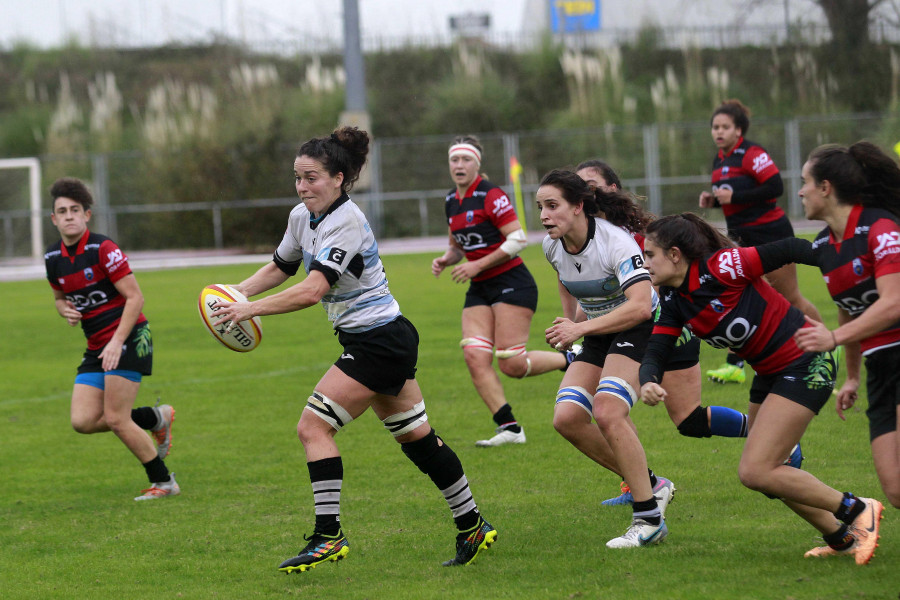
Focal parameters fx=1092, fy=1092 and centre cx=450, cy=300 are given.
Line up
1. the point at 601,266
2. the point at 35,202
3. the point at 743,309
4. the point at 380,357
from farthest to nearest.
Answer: the point at 35,202 → the point at 601,266 → the point at 380,357 → the point at 743,309

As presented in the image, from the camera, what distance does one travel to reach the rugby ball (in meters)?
5.07

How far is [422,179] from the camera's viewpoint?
30.8 m

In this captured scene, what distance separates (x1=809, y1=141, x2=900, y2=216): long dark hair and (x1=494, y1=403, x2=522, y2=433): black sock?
366cm

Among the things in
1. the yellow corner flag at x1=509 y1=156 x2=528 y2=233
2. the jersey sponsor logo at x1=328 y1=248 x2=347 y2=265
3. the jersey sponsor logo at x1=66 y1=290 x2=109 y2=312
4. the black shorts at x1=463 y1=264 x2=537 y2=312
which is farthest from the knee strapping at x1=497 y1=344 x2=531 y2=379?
the yellow corner flag at x1=509 y1=156 x2=528 y2=233

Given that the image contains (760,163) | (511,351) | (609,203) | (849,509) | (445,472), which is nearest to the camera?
(849,509)

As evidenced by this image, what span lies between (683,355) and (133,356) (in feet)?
10.7

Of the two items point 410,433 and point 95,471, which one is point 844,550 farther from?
point 95,471

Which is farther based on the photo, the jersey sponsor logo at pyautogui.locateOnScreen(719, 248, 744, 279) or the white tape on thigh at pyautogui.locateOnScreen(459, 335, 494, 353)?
the white tape on thigh at pyautogui.locateOnScreen(459, 335, 494, 353)

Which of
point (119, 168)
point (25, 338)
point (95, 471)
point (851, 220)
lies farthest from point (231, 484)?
point (119, 168)

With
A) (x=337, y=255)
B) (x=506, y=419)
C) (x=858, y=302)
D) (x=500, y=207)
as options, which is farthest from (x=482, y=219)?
(x=858, y=302)

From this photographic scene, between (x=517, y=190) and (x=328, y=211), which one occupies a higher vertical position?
(x=517, y=190)

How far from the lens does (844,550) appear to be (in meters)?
4.63

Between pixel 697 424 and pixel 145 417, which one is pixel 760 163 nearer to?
pixel 697 424

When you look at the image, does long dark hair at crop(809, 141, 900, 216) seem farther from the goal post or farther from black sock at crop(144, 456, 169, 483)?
the goal post
